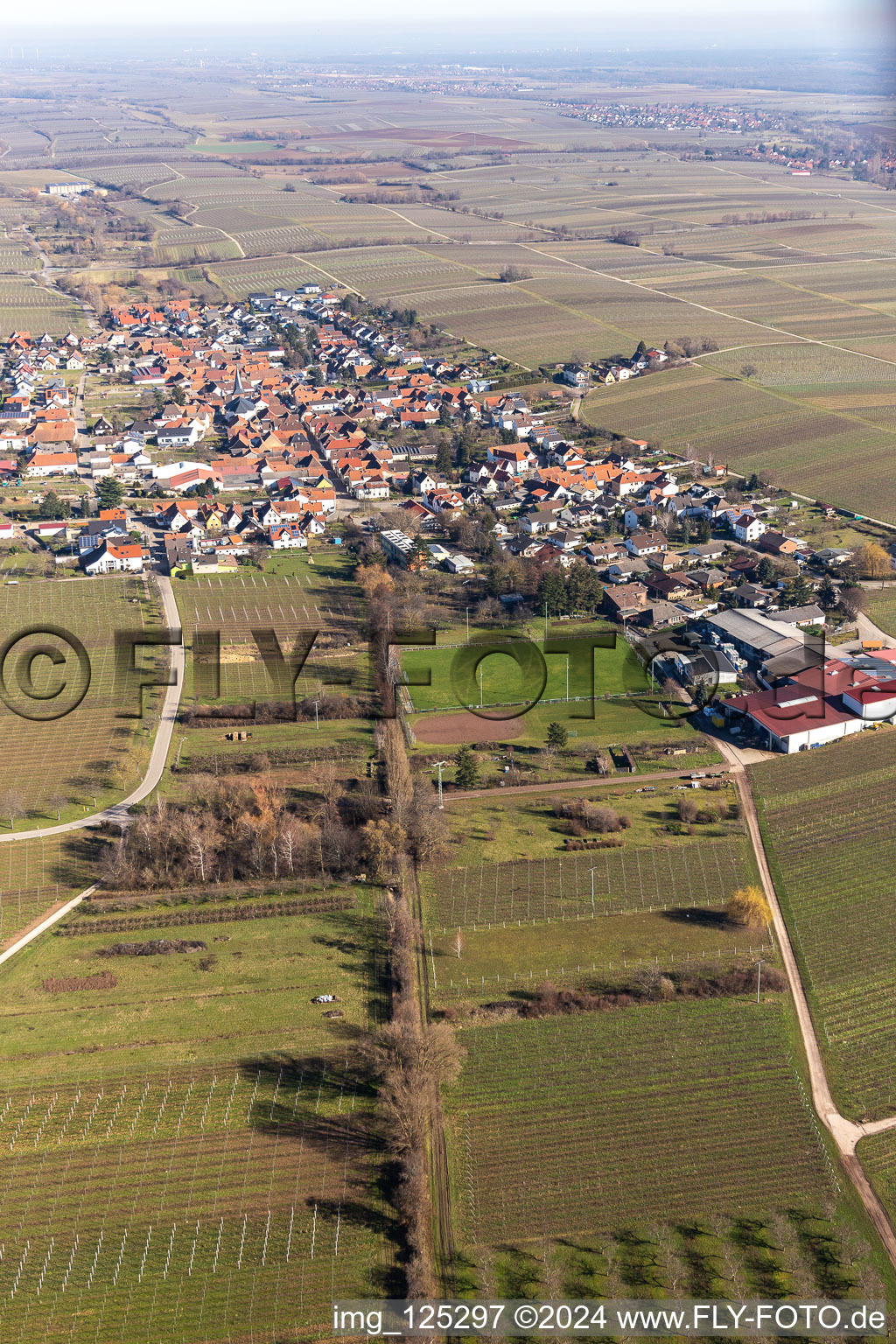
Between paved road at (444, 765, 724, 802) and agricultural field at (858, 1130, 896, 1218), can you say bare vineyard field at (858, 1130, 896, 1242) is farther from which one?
paved road at (444, 765, 724, 802)

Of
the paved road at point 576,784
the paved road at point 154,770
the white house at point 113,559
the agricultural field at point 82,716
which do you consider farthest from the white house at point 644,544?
the white house at point 113,559

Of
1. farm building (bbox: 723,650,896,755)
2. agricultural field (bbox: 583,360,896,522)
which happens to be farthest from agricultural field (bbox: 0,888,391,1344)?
agricultural field (bbox: 583,360,896,522)

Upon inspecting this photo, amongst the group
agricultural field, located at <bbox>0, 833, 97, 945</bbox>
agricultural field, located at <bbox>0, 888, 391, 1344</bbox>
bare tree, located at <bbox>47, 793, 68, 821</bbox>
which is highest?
bare tree, located at <bbox>47, 793, 68, 821</bbox>

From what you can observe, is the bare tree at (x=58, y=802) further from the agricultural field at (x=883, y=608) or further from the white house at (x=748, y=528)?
the white house at (x=748, y=528)

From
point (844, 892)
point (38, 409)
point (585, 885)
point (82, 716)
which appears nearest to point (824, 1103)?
point (844, 892)

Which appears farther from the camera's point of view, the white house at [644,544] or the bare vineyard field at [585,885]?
the white house at [644,544]
